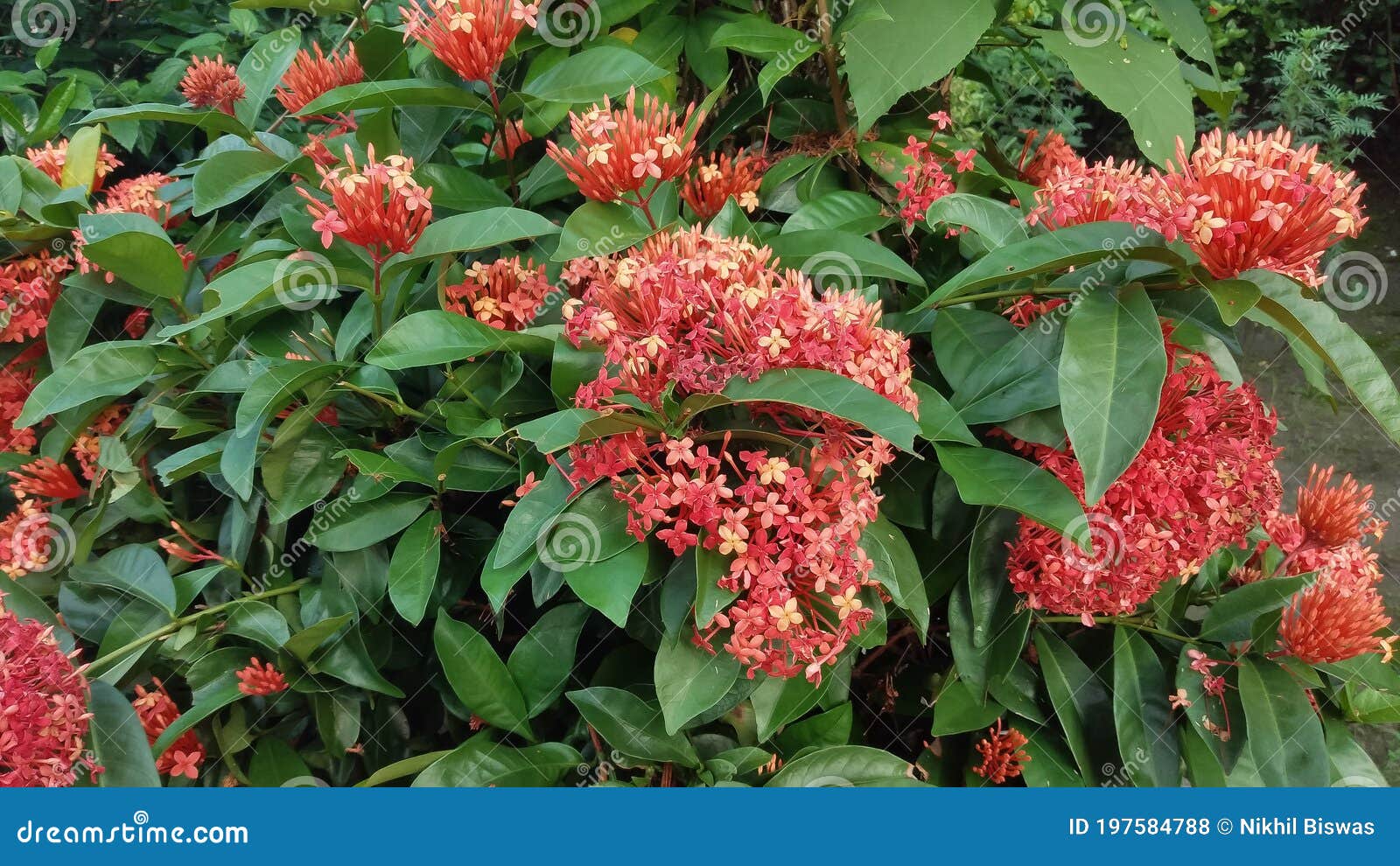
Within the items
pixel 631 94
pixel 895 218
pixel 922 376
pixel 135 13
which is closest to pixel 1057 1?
pixel 895 218

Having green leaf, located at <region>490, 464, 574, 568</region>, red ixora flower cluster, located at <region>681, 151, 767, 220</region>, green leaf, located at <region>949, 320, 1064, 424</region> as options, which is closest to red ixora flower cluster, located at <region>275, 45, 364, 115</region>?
red ixora flower cluster, located at <region>681, 151, 767, 220</region>

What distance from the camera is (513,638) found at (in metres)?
1.43

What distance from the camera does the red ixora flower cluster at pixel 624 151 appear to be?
1.12m

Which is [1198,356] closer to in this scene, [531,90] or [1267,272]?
[1267,272]

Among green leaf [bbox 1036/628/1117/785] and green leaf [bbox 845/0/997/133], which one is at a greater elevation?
green leaf [bbox 845/0/997/133]

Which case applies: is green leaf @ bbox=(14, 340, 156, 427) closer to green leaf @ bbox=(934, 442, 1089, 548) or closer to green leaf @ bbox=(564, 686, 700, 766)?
green leaf @ bbox=(564, 686, 700, 766)

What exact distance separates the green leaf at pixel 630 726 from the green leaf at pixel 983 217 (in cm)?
65

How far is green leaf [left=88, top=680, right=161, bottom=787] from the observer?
1212 millimetres

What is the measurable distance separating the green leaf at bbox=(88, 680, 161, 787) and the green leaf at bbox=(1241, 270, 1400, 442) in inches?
51.8

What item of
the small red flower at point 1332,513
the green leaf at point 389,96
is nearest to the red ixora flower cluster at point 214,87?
the green leaf at point 389,96

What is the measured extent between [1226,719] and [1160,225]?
70cm

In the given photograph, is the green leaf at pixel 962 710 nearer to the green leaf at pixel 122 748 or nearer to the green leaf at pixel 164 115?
the green leaf at pixel 122 748

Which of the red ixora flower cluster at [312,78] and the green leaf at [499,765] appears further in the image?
the red ixora flower cluster at [312,78]

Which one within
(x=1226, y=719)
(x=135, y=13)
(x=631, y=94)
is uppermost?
(x=631, y=94)
